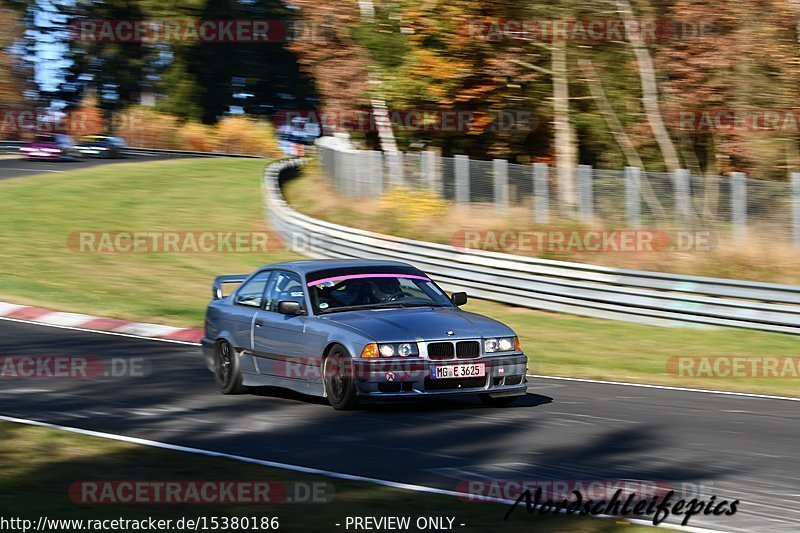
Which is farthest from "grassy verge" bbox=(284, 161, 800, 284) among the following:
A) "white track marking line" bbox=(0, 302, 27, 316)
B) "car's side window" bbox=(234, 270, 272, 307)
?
"car's side window" bbox=(234, 270, 272, 307)

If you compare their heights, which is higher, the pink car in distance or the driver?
the driver

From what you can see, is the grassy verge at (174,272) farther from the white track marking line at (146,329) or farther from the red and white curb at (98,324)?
the white track marking line at (146,329)

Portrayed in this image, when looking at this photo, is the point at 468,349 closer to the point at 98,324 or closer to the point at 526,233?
the point at 98,324

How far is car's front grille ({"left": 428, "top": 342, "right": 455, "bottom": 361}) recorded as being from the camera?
10.0m

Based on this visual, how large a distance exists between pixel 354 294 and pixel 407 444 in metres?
2.70

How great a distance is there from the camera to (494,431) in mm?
9203

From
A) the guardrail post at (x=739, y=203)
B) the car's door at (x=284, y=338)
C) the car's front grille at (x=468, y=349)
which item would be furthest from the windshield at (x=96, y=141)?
the car's front grille at (x=468, y=349)

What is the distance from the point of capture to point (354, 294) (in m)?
11.1

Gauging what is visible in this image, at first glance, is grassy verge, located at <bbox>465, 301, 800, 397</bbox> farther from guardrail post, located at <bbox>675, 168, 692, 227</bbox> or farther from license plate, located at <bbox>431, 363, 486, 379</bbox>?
license plate, located at <bbox>431, 363, 486, 379</bbox>

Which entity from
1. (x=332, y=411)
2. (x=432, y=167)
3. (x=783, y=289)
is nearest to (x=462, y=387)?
(x=332, y=411)

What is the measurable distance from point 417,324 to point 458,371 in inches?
21.2

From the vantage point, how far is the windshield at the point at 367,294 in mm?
10922

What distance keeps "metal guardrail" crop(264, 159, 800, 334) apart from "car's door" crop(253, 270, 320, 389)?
880 cm

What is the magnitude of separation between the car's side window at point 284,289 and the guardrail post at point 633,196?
36.4 feet
